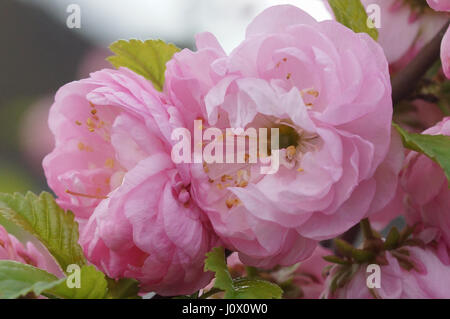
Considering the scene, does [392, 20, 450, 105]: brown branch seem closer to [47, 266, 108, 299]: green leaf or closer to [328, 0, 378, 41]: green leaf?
[328, 0, 378, 41]: green leaf

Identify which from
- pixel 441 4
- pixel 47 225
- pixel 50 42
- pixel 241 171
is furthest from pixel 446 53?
pixel 50 42

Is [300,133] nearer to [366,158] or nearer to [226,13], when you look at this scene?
[366,158]

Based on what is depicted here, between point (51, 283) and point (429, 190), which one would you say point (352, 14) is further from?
point (51, 283)

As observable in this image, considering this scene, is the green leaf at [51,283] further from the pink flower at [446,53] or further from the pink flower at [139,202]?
the pink flower at [446,53]

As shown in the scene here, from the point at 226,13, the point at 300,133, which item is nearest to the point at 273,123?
the point at 300,133

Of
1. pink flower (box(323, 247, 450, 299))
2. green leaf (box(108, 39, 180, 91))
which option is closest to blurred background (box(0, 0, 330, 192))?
green leaf (box(108, 39, 180, 91))
